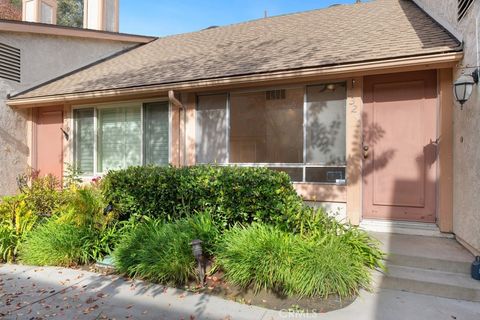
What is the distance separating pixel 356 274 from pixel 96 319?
2896 millimetres

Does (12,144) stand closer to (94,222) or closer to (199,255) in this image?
(94,222)

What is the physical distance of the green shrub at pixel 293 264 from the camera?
3529 millimetres

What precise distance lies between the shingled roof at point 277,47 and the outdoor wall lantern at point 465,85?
82cm

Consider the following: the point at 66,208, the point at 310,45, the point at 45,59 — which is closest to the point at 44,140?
the point at 45,59

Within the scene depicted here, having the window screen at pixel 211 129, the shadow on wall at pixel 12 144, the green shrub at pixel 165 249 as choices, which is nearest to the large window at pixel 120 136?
the window screen at pixel 211 129

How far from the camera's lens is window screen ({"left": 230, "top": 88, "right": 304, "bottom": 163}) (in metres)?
6.18

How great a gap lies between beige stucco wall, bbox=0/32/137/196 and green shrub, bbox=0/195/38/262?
3.23 meters

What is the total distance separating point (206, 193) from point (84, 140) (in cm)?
526

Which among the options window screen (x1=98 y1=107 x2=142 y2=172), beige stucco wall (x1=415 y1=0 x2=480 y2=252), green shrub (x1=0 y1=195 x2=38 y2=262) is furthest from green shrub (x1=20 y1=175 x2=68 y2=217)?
beige stucco wall (x1=415 y1=0 x2=480 y2=252)

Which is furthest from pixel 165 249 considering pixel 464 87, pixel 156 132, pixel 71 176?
pixel 71 176

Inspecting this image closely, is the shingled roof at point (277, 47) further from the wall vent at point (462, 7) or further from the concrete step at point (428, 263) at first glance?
the concrete step at point (428, 263)

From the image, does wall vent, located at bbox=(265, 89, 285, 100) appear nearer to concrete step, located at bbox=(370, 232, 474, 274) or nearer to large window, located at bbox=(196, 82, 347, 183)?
large window, located at bbox=(196, 82, 347, 183)

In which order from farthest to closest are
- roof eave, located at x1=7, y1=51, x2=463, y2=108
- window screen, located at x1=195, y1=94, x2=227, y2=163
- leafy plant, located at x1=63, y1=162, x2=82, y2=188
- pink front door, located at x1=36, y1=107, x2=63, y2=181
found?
pink front door, located at x1=36, y1=107, x2=63, y2=181 < leafy plant, located at x1=63, y1=162, x2=82, y2=188 < window screen, located at x1=195, y1=94, x2=227, y2=163 < roof eave, located at x1=7, y1=51, x2=463, y2=108

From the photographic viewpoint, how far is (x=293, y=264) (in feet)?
12.1
